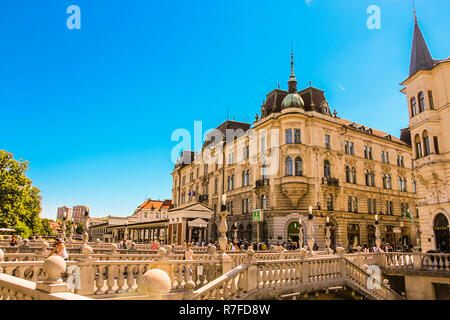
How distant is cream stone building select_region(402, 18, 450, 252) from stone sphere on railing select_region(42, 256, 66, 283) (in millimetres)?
25744

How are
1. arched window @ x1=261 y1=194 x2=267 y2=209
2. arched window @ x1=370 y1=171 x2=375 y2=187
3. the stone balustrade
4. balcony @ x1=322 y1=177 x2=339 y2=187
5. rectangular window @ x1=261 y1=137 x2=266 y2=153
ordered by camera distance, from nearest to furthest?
the stone balustrade, balcony @ x1=322 y1=177 x2=339 y2=187, arched window @ x1=261 y1=194 x2=267 y2=209, rectangular window @ x1=261 y1=137 x2=266 y2=153, arched window @ x1=370 y1=171 x2=375 y2=187

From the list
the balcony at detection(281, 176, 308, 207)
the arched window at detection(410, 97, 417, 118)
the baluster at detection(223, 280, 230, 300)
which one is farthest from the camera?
the balcony at detection(281, 176, 308, 207)

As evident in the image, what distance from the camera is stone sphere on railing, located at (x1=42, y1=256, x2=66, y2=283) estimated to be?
5.20 metres

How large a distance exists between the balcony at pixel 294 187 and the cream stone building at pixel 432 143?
1289 cm

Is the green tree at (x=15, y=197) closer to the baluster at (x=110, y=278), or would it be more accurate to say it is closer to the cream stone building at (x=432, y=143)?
the baluster at (x=110, y=278)

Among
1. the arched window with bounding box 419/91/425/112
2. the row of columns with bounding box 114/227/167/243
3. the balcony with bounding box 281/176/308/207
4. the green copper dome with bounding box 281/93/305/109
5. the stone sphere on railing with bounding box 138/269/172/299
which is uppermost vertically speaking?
the green copper dome with bounding box 281/93/305/109

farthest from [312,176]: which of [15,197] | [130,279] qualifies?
[15,197]

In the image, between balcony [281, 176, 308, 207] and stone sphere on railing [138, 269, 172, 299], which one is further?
balcony [281, 176, 308, 207]

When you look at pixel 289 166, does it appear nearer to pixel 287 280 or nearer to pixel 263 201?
pixel 263 201

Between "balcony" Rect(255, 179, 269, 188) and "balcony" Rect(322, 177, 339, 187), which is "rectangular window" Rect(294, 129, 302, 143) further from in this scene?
"balcony" Rect(255, 179, 269, 188)

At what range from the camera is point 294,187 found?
3703cm

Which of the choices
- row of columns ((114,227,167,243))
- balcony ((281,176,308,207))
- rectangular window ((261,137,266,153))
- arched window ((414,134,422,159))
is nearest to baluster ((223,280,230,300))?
arched window ((414,134,422,159))

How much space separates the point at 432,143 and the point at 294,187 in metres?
15.3
